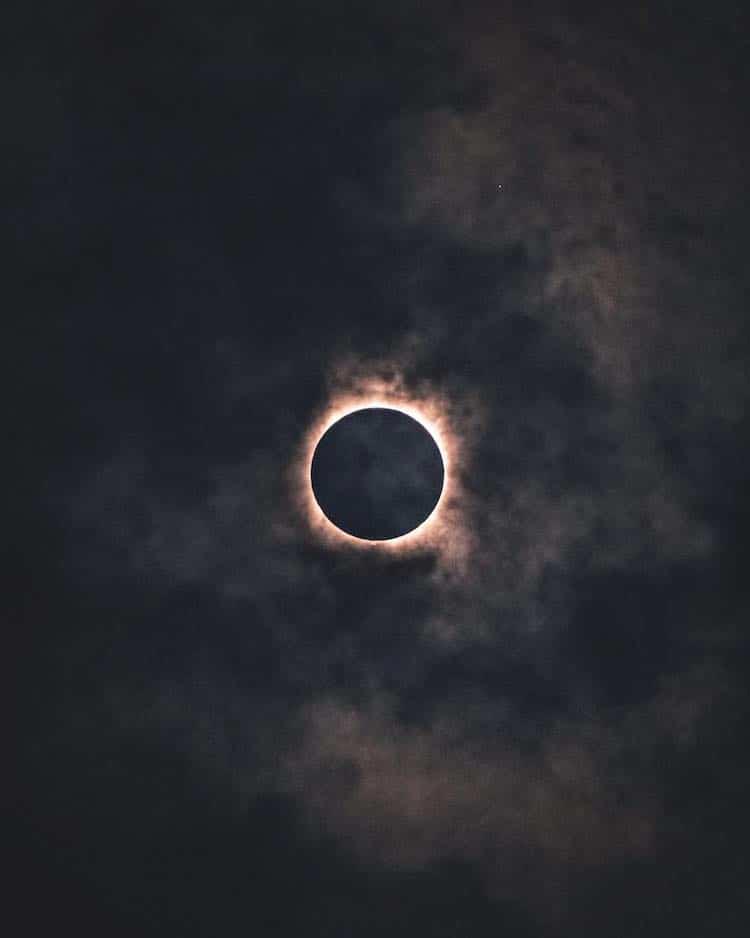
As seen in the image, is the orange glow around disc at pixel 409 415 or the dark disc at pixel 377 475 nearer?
the dark disc at pixel 377 475

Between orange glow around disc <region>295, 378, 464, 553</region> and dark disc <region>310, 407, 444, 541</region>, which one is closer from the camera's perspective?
dark disc <region>310, 407, 444, 541</region>

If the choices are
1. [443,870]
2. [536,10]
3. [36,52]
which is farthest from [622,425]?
[36,52]

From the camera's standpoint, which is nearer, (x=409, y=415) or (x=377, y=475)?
(x=377, y=475)

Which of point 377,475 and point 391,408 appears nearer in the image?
point 377,475

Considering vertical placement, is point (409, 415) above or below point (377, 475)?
above

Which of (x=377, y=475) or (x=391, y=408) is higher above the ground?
(x=391, y=408)

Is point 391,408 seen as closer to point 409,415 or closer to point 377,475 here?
point 409,415

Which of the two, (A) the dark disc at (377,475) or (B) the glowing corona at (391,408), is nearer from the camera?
(A) the dark disc at (377,475)

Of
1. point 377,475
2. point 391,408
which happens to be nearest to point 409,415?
point 391,408
